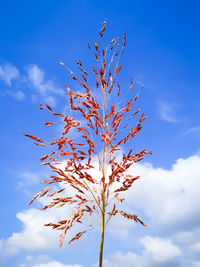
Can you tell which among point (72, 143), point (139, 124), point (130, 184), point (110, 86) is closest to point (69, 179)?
point (72, 143)

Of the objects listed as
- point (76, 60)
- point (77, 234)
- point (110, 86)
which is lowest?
point (77, 234)

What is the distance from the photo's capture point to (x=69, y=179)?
5762 millimetres

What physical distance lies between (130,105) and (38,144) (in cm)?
225

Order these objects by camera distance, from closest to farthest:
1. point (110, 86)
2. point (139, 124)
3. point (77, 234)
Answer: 1. point (77, 234)
2. point (139, 124)
3. point (110, 86)

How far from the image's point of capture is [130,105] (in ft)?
20.9

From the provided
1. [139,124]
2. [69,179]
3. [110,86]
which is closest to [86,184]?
[69,179]

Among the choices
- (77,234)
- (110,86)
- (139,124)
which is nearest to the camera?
(77,234)

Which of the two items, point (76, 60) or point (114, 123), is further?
point (76, 60)

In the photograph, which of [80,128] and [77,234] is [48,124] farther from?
[77,234]

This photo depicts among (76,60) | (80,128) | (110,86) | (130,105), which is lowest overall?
(80,128)

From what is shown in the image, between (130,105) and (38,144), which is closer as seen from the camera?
(38,144)

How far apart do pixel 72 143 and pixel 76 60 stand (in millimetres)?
2068

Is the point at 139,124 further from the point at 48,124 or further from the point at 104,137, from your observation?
the point at 48,124

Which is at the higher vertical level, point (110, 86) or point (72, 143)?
point (110, 86)
